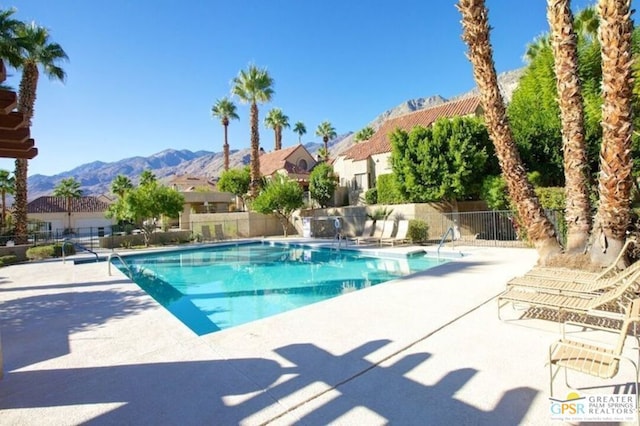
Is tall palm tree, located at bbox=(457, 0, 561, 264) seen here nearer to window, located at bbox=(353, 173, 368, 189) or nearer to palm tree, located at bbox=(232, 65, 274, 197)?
window, located at bbox=(353, 173, 368, 189)

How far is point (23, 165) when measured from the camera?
19.8 metres

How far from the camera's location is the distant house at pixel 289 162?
136ft

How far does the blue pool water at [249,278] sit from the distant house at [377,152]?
11.2 m

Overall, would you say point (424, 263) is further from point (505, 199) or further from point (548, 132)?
point (548, 132)

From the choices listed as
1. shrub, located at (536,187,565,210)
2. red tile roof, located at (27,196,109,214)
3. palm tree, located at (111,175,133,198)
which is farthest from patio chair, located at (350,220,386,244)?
red tile roof, located at (27,196,109,214)

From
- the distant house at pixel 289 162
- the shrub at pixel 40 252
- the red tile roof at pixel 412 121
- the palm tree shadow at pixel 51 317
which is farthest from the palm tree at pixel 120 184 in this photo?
the palm tree shadow at pixel 51 317

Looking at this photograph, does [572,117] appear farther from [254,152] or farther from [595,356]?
[254,152]

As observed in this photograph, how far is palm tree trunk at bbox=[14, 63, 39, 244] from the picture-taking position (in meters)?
19.4

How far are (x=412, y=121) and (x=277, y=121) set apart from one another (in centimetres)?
2668

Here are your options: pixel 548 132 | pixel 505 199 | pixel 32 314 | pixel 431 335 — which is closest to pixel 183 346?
pixel 431 335

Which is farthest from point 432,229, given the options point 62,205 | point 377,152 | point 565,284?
point 62,205

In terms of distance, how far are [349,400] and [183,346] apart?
2.65m

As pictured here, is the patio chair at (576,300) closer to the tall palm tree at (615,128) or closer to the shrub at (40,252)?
the tall palm tree at (615,128)

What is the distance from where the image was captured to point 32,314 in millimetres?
7254
